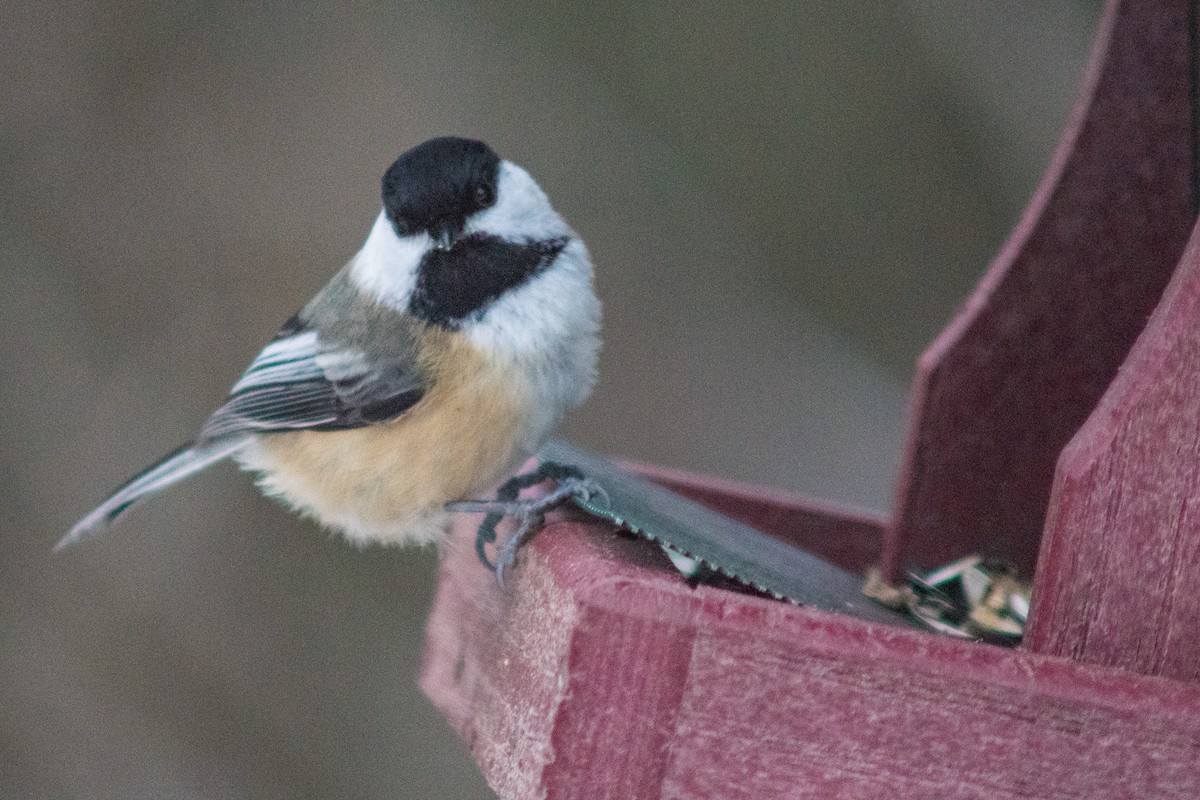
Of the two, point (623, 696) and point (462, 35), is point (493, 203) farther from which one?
point (462, 35)

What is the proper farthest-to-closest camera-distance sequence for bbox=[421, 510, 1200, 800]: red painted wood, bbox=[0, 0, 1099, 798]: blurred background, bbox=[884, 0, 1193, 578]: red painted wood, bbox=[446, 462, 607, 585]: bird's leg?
bbox=[0, 0, 1099, 798]: blurred background → bbox=[884, 0, 1193, 578]: red painted wood → bbox=[446, 462, 607, 585]: bird's leg → bbox=[421, 510, 1200, 800]: red painted wood

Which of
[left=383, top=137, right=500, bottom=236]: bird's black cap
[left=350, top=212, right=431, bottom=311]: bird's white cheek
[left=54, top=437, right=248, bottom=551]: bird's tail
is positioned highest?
[left=383, top=137, right=500, bottom=236]: bird's black cap

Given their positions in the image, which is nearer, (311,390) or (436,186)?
(436,186)

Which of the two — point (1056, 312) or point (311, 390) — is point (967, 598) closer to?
point (1056, 312)

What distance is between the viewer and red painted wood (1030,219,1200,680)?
35.2 inches

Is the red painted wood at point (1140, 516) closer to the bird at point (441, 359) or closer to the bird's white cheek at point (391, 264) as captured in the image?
the bird at point (441, 359)

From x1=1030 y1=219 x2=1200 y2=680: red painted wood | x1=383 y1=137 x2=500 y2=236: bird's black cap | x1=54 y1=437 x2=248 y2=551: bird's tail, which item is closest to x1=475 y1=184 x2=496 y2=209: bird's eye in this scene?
x1=383 y1=137 x2=500 y2=236: bird's black cap

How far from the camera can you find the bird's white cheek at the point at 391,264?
1.49m

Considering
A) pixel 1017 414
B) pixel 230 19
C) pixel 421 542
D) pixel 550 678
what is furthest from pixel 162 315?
pixel 550 678

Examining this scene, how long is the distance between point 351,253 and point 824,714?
2.42m

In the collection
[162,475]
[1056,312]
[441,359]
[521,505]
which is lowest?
[162,475]

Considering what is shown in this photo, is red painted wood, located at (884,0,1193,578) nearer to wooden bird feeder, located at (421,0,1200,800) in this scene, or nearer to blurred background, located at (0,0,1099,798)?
wooden bird feeder, located at (421,0,1200,800)

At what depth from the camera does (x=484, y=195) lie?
1487mm

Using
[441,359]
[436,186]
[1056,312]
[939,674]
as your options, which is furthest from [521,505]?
[1056,312]
